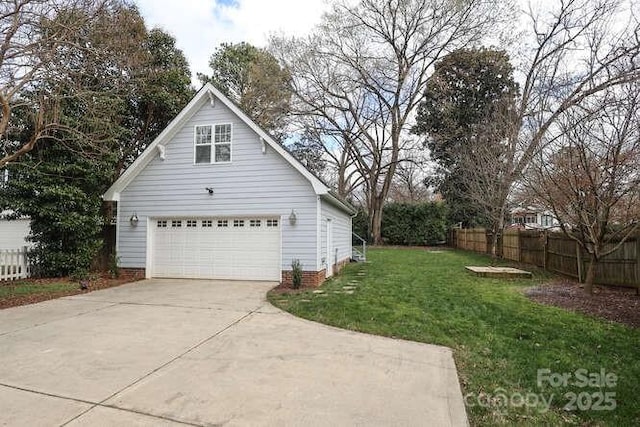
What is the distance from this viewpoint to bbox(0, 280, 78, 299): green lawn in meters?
8.98

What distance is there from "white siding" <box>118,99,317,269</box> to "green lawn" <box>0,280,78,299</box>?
207 centimetres

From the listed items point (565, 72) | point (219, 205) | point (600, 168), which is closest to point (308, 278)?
point (219, 205)

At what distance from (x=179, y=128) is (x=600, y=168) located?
11.3 m

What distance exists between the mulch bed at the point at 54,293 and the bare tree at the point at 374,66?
19.2m

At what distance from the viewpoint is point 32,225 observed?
35.9 ft

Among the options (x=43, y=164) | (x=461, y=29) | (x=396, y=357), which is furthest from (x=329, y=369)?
(x=461, y=29)

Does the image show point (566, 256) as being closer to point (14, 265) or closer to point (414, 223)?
point (14, 265)

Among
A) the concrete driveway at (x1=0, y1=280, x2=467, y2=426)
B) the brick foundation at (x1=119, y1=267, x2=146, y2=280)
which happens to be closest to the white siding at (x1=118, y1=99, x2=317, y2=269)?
the brick foundation at (x1=119, y1=267, x2=146, y2=280)

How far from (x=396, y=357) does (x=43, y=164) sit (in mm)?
10805

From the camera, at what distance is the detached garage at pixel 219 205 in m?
10.7

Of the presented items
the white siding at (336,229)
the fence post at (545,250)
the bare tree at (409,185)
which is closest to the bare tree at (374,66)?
the bare tree at (409,185)

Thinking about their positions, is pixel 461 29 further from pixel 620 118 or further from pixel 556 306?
pixel 556 306

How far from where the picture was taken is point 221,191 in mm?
11297

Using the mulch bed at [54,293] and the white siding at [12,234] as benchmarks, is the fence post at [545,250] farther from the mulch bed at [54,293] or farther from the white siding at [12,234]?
the white siding at [12,234]
